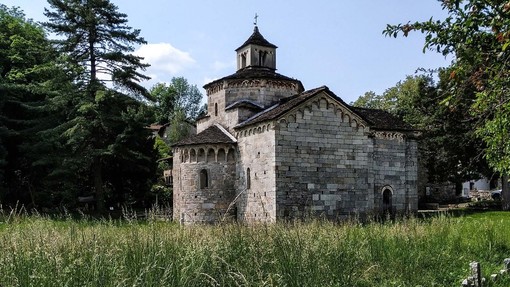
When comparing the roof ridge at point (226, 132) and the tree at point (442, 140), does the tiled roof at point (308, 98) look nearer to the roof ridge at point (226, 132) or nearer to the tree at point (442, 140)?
the roof ridge at point (226, 132)

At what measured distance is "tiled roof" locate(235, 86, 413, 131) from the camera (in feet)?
64.2

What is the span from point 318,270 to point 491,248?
6.20 m

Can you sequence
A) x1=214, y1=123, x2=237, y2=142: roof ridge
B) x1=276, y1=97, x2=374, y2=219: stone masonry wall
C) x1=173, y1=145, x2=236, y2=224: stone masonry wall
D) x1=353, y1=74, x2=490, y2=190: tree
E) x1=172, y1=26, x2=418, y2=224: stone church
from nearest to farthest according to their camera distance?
1. x1=276, y1=97, x2=374, y2=219: stone masonry wall
2. x1=172, y1=26, x2=418, y2=224: stone church
3. x1=173, y1=145, x2=236, y2=224: stone masonry wall
4. x1=214, y1=123, x2=237, y2=142: roof ridge
5. x1=353, y1=74, x2=490, y2=190: tree

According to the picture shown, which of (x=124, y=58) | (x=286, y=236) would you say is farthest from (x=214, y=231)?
(x=124, y=58)

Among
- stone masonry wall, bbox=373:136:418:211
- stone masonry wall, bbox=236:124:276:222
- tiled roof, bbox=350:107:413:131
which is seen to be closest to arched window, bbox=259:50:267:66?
stone masonry wall, bbox=236:124:276:222

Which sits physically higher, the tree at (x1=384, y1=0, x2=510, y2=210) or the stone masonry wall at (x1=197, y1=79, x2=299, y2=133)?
the stone masonry wall at (x1=197, y1=79, x2=299, y2=133)

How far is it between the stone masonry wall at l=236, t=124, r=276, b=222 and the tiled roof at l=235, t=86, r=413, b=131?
1.65 ft

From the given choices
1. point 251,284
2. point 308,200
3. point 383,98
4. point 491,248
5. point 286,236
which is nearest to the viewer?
point 251,284

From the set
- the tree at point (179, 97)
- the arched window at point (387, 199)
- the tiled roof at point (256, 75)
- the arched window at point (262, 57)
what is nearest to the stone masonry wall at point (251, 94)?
the tiled roof at point (256, 75)

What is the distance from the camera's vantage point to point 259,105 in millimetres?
23297

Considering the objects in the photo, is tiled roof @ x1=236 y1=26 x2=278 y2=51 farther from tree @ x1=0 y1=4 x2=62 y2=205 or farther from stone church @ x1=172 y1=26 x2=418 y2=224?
tree @ x1=0 y1=4 x2=62 y2=205

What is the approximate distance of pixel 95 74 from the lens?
26734mm

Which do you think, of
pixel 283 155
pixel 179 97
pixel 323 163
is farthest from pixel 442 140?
pixel 179 97

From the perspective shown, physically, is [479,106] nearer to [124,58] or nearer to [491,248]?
[491,248]
